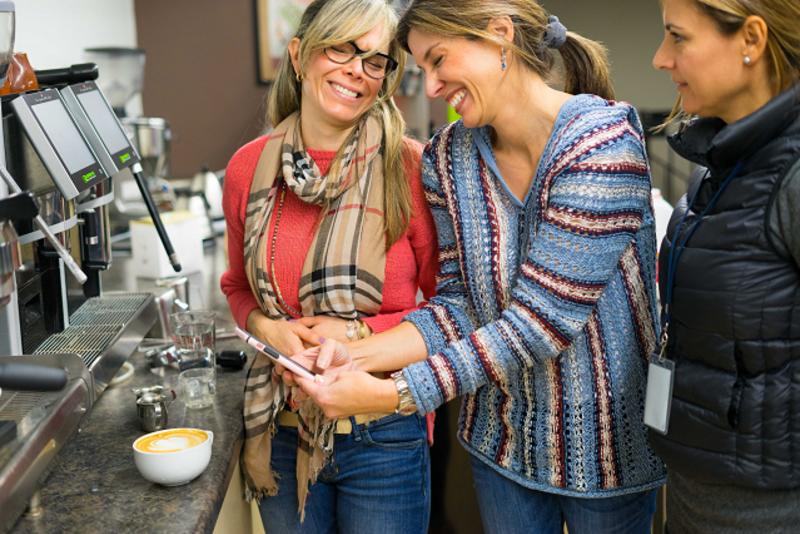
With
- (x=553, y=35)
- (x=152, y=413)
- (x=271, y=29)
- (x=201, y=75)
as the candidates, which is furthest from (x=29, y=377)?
(x=271, y=29)

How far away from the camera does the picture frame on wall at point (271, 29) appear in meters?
4.44

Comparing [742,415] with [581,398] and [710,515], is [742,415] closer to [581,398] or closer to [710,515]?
[710,515]

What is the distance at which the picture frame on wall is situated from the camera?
4.44m

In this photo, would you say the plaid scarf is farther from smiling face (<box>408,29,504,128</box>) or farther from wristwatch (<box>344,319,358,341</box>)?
smiling face (<box>408,29,504,128</box>)

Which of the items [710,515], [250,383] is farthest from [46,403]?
[710,515]

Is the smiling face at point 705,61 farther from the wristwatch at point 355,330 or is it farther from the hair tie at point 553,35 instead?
the wristwatch at point 355,330

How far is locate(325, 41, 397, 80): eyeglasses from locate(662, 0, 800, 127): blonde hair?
59cm

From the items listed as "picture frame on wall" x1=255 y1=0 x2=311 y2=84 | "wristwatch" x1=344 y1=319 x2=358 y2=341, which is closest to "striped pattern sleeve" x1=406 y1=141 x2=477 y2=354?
"wristwatch" x1=344 y1=319 x2=358 y2=341

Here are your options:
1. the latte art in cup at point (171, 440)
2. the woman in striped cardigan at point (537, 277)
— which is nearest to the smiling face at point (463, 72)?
the woman in striped cardigan at point (537, 277)

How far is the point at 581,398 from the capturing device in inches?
53.2

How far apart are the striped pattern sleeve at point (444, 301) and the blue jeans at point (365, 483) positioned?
17cm

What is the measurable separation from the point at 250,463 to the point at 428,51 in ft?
2.53

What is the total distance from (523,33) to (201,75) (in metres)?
3.32

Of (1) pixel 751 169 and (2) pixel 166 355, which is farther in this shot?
(2) pixel 166 355
